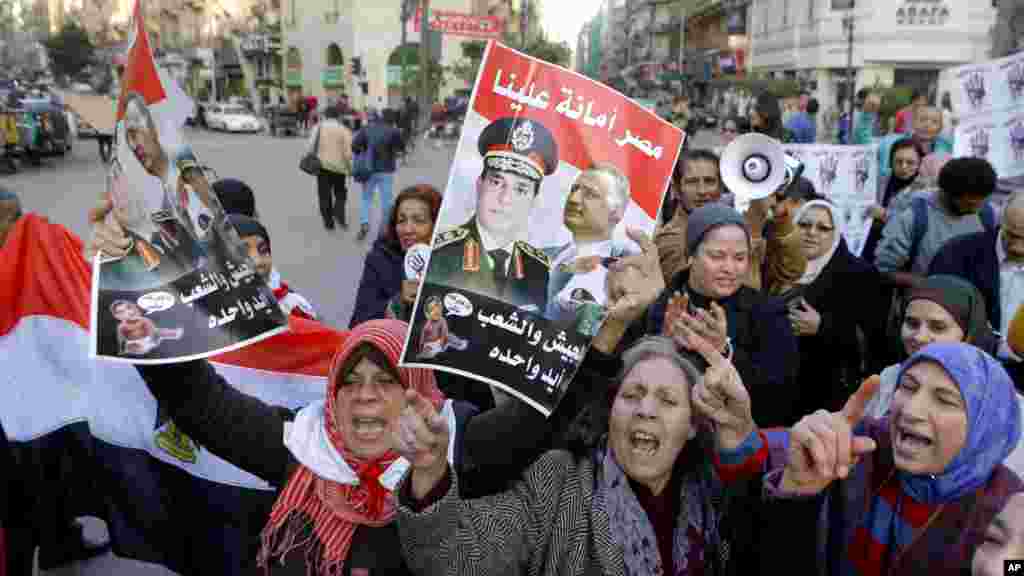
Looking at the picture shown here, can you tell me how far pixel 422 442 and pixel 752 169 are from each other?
339 cm

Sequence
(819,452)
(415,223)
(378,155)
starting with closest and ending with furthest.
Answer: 1. (819,452)
2. (415,223)
3. (378,155)

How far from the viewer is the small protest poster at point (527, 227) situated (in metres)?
2.09

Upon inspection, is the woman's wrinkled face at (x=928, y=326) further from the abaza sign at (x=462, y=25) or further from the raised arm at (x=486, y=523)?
the abaza sign at (x=462, y=25)

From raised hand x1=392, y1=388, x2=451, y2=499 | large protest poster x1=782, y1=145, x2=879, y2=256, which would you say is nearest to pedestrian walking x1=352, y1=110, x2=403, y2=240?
large protest poster x1=782, y1=145, x2=879, y2=256

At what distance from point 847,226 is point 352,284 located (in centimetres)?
507

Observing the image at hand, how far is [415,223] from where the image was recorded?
3832 millimetres

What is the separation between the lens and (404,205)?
3865 mm

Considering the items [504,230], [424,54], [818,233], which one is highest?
[424,54]

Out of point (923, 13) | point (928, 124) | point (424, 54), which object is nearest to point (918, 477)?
point (928, 124)

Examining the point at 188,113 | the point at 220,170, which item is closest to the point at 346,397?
the point at 188,113

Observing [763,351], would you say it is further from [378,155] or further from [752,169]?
[378,155]

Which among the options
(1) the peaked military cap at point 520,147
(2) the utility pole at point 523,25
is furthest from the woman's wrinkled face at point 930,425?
(2) the utility pole at point 523,25

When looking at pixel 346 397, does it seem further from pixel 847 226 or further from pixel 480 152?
pixel 847 226

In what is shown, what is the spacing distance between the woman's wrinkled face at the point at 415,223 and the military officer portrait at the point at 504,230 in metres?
1.74
